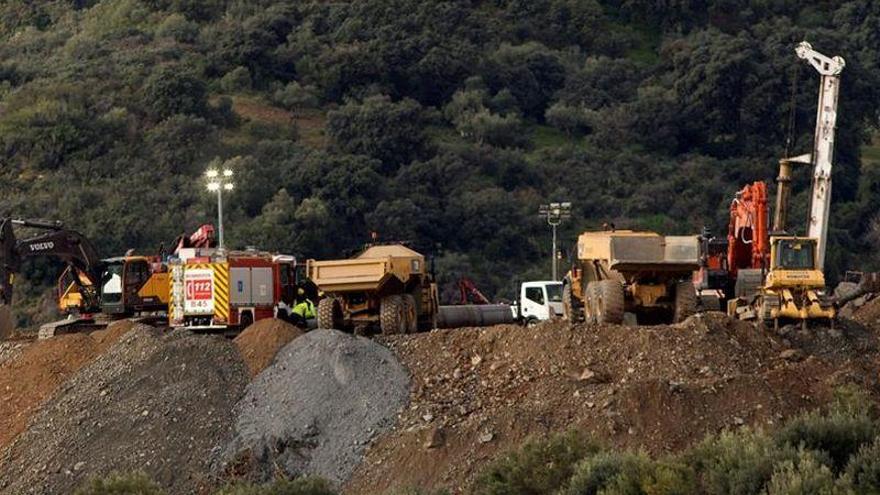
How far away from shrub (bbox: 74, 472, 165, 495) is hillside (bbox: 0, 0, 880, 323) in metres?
44.5

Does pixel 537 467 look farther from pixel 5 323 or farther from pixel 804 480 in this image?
pixel 5 323

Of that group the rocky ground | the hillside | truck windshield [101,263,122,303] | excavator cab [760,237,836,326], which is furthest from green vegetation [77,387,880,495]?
the hillside

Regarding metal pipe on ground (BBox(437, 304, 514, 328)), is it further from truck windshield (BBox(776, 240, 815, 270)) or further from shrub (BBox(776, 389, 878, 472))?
shrub (BBox(776, 389, 878, 472))

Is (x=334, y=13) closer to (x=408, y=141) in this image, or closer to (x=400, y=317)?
(x=408, y=141)

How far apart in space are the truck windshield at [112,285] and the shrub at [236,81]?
2075 inches

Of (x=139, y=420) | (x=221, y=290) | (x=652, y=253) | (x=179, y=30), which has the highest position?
(x=652, y=253)

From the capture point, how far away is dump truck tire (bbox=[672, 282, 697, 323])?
135 ft

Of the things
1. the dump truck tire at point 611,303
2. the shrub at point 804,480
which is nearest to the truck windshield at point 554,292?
the dump truck tire at point 611,303

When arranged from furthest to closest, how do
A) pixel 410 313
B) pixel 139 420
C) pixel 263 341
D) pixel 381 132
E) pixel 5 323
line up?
pixel 381 132 → pixel 5 323 → pixel 410 313 → pixel 263 341 → pixel 139 420

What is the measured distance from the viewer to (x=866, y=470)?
87.0 feet

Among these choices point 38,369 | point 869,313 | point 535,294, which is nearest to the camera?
point 38,369

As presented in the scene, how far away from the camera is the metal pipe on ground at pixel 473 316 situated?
48219 millimetres

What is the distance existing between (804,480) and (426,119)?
2976 inches

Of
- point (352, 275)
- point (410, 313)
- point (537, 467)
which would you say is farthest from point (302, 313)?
point (537, 467)
